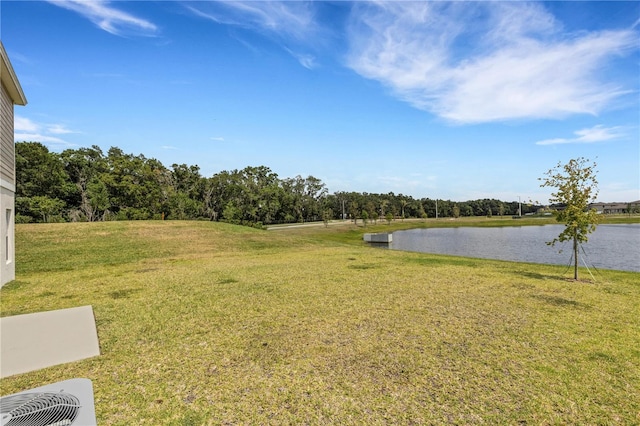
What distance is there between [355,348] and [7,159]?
460 inches

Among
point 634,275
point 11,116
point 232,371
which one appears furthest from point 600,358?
point 11,116

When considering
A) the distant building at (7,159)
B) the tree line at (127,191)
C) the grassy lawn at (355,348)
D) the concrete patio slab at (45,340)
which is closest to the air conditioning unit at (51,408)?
the grassy lawn at (355,348)

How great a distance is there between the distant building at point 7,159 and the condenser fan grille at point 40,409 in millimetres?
8694

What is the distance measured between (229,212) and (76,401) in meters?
44.7

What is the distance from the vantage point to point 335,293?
802 cm

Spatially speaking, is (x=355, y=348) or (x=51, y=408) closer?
(x=51, y=408)

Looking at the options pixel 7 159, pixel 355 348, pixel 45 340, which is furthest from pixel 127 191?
pixel 355 348

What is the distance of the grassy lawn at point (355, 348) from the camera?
323 cm

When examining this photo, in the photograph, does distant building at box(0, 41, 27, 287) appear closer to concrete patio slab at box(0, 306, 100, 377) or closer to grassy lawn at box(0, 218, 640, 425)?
grassy lawn at box(0, 218, 640, 425)

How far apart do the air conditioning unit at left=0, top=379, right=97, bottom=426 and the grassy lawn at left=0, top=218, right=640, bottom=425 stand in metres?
0.40

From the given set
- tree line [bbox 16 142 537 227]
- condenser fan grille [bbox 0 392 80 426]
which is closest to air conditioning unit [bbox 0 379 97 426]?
condenser fan grille [bbox 0 392 80 426]

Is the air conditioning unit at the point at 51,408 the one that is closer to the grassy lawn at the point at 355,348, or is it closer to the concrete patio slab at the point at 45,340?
the grassy lawn at the point at 355,348

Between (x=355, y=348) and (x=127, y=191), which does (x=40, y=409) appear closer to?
(x=355, y=348)

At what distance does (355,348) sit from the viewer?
15.3ft
